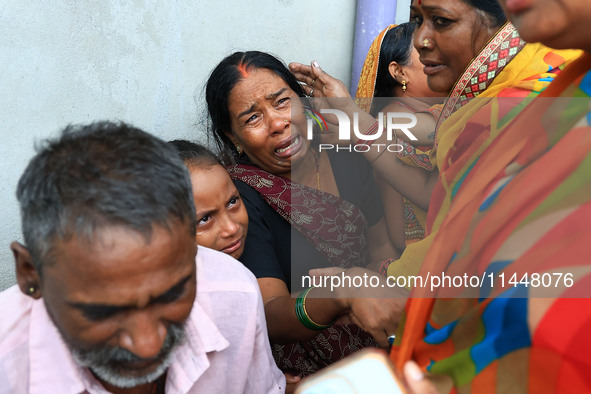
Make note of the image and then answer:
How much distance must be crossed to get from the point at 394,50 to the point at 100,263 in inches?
93.0

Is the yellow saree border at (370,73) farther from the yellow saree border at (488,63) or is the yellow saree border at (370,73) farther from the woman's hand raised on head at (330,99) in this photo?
the yellow saree border at (488,63)

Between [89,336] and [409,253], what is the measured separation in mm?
948

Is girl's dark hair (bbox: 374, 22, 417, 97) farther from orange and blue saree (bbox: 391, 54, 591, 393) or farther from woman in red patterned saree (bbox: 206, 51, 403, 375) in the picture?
orange and blue saree (bbox: 391, 54, 591, 393)

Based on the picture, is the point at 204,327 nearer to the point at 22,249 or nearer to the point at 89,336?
the point at 89,336

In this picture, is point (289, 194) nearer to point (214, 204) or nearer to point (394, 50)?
point (214, 204)

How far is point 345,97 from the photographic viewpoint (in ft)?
8.38

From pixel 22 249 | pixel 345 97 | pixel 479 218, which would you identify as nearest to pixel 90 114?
pixel 345 97

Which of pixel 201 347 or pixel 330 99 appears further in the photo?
pixel 330 99

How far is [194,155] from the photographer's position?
227 centimetres

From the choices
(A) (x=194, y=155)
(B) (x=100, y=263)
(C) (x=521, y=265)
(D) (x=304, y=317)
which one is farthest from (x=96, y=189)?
(A) (x=194, y=155)

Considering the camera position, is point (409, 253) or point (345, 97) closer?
point (409, 253)

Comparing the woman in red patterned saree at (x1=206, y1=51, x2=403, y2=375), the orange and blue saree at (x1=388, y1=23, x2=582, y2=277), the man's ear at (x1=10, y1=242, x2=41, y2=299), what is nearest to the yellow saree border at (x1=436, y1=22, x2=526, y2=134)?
the orange and blue saree at (x1=388, y1=23, x2=582, y2=277)

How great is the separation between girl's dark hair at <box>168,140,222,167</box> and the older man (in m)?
0.90

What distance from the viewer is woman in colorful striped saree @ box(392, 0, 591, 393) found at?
914 millimetres
